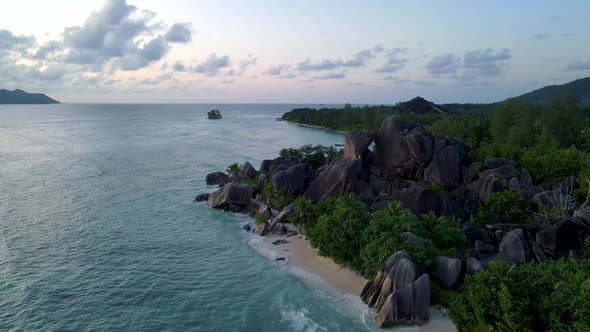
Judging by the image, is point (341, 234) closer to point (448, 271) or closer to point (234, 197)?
point (448, 271)

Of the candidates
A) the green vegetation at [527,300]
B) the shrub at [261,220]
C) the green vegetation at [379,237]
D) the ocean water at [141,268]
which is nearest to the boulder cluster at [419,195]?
the shrub at [261,220]

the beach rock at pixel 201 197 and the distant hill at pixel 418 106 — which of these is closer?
the beach rock at pixel 201 197

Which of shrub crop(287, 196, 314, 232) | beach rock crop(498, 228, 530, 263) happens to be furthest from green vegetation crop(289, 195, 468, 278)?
shrub crop(287, 196, 314, 232)

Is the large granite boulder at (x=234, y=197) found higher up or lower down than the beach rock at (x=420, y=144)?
lower down

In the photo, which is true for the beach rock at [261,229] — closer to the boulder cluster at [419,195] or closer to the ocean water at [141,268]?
the boulder cluster at [419,195]

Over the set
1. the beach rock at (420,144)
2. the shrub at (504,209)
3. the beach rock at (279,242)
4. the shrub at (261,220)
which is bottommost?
the beach rock at (279,242)

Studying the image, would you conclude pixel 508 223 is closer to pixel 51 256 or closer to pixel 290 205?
pixel 290 205

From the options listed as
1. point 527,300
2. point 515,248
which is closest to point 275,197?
point 515,248

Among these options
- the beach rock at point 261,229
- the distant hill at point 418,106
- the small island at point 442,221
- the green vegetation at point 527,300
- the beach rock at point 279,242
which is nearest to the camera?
the green vegetation at point 527,300
